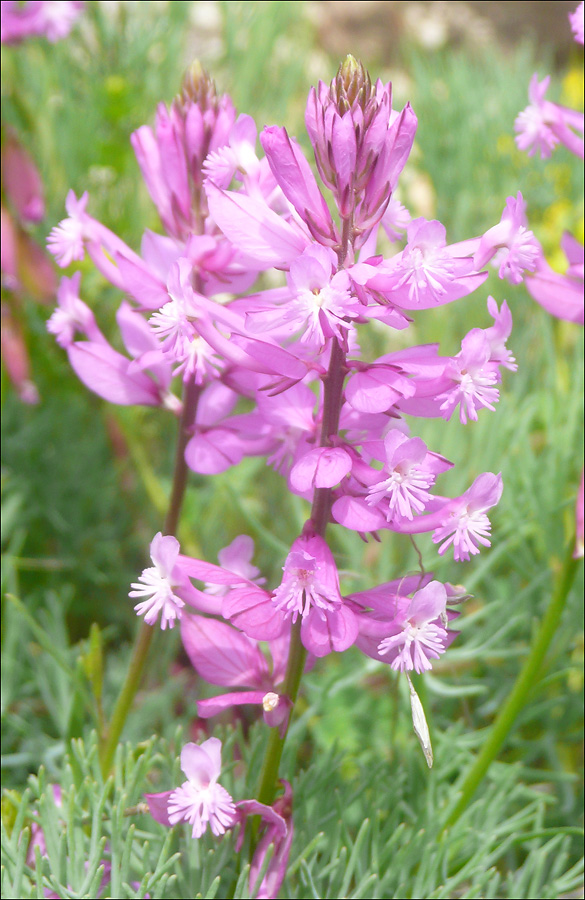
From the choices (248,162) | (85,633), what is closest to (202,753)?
(248,162)

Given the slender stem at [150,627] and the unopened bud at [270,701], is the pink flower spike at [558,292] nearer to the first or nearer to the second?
the slender stem at [150,627]

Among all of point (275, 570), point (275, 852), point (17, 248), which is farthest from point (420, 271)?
point (275, 570)

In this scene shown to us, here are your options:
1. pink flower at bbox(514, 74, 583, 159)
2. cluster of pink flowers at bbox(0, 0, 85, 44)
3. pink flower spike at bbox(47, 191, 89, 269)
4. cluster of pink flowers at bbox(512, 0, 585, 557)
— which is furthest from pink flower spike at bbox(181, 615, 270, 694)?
cluster of pink flowers at bbox(0, 0, 85, 44)

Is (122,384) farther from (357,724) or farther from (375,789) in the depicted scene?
(357,724)

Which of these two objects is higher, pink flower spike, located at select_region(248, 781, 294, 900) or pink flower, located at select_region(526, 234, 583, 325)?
pink flower, located at select_region(526, 234, 583, 325)

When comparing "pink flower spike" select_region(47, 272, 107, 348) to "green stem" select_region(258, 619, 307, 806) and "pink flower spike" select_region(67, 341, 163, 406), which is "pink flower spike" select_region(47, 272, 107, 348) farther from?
"green stem" select_region(258, 619, 307, 806)

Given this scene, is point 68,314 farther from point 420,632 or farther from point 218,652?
point 420,632

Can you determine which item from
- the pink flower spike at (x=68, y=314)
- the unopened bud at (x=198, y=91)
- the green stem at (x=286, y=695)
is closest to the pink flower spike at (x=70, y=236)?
the pink flower spike at (x=68, y=314)
